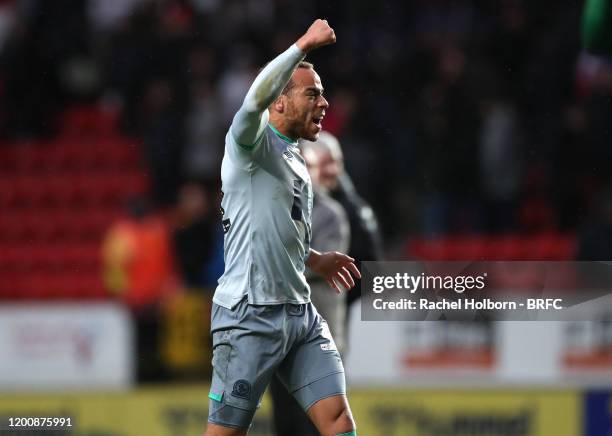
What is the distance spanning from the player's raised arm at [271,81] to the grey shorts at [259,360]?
0.66 meters

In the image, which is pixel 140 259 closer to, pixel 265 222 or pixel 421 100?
pixel 421 100

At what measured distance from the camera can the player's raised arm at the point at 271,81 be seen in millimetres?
3625

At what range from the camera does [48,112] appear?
12398mm

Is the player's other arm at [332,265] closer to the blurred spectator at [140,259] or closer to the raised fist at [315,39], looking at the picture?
the raised fist at [315,39]

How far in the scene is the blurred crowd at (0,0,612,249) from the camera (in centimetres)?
926

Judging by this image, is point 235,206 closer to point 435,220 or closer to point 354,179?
point 354,179

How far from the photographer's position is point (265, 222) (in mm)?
3949

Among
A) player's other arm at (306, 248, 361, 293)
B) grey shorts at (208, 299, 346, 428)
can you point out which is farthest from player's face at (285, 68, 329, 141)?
grey shorts at (208, 299, 346, 428)

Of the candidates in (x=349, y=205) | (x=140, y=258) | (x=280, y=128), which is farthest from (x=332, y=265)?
(x=140, y=258)

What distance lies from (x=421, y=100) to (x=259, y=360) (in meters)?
6.07

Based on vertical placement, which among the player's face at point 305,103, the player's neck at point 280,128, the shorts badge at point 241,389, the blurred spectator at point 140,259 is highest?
the player's face at point 305,103

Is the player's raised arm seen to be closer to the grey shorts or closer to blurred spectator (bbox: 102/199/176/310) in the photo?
the grey shorts

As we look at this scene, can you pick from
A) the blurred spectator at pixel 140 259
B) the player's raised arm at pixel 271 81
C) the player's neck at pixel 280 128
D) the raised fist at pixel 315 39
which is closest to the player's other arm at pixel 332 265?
the player's neck at pixel 280 128

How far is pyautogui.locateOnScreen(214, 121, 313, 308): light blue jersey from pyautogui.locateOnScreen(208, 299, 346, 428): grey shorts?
0.05m
